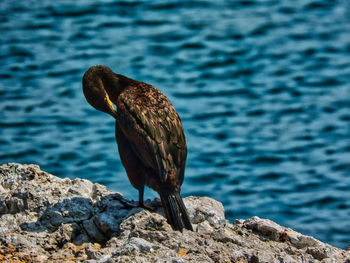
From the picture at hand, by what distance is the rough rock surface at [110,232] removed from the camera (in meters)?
4.04

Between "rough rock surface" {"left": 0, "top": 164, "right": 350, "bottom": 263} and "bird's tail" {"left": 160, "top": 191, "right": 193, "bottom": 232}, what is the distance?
8 centimetres

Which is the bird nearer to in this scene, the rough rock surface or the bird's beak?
the bird's beak

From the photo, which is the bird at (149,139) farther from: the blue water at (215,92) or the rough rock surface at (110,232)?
the blue water at (215,92)

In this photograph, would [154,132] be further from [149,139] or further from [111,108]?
[111,108]

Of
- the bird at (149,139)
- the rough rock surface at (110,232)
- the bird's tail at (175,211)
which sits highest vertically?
the bird at (149,139)

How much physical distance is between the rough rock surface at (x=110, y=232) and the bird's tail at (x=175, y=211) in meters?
0.08

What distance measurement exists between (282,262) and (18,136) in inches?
294

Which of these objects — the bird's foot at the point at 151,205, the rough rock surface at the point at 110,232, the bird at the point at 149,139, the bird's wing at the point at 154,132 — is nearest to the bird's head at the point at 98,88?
the bird at the point at 149,139

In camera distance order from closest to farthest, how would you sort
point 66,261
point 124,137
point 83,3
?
point 66,261 < point 124,137 < point 83,3

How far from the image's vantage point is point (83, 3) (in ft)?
50.6

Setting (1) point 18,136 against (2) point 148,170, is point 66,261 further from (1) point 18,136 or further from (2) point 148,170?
(1) point 18,136

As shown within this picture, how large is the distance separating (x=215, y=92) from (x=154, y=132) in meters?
7.39

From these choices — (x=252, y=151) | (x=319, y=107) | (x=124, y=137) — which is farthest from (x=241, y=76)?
(x=124, y=137)

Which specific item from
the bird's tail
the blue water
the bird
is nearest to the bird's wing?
the bird
